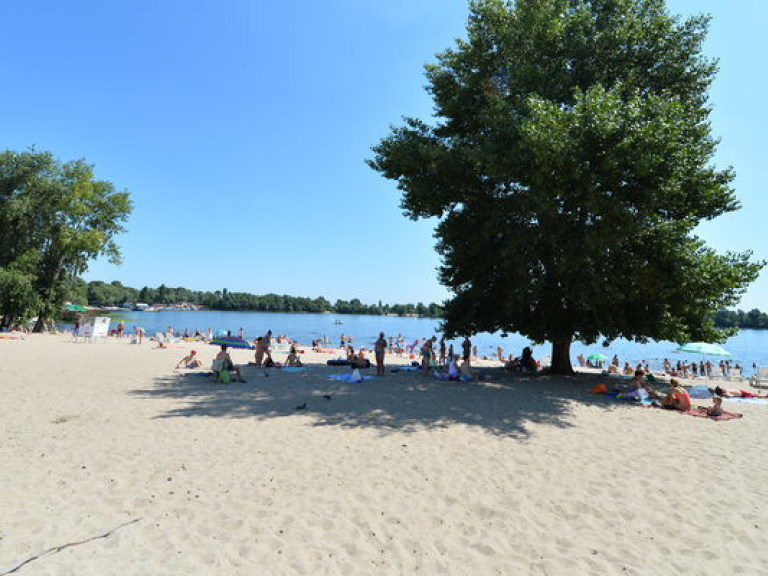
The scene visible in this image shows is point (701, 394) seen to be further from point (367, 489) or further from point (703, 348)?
point (367, 489)

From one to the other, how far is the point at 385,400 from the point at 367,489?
6123 mm

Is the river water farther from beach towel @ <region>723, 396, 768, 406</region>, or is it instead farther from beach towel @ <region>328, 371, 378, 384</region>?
beach towel @ <region>723, 396, 768, 406</region>

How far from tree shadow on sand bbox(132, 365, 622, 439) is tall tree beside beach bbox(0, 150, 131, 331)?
2869cm

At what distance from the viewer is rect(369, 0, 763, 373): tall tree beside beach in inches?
476

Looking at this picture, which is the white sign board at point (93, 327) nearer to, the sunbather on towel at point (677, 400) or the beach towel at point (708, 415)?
the sunbather on towel at point (677, 400)

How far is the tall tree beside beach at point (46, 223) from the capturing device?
34.1 m

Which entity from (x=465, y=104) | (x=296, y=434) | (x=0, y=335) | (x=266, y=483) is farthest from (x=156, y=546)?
(x=0, y=335)

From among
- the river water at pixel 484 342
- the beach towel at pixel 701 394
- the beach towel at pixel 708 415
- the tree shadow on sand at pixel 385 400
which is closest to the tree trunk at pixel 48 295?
the river water at pixel 484 342

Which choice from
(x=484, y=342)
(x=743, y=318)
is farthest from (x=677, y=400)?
(x=743, y=318)

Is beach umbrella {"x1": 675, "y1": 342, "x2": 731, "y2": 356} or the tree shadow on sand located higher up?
→ beach umbrella {"x1": 675, "y1": 342, "x2": 731, "y2": 356}

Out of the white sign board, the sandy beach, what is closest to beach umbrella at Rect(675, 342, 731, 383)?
the sandy beach

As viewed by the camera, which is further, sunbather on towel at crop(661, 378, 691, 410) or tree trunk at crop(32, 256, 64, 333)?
tree trunk at crop(32, 256, 64, 333)

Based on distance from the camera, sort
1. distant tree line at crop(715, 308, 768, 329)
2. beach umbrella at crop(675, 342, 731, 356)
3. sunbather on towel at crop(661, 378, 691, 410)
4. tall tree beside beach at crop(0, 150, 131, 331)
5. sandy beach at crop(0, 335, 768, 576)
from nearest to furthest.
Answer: sandy beach at crop(0, 335, 768, 576), sunbather on towel at crop(661, 378, 691, 410), beach umbrella at crop(675, 342, 731, 356), tall tree beside beach at crop(0, 150, 131, 331), distant tree line at crop(715, 308, 768, 329)

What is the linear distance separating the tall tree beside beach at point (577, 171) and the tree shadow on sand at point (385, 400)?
11.8 feet
